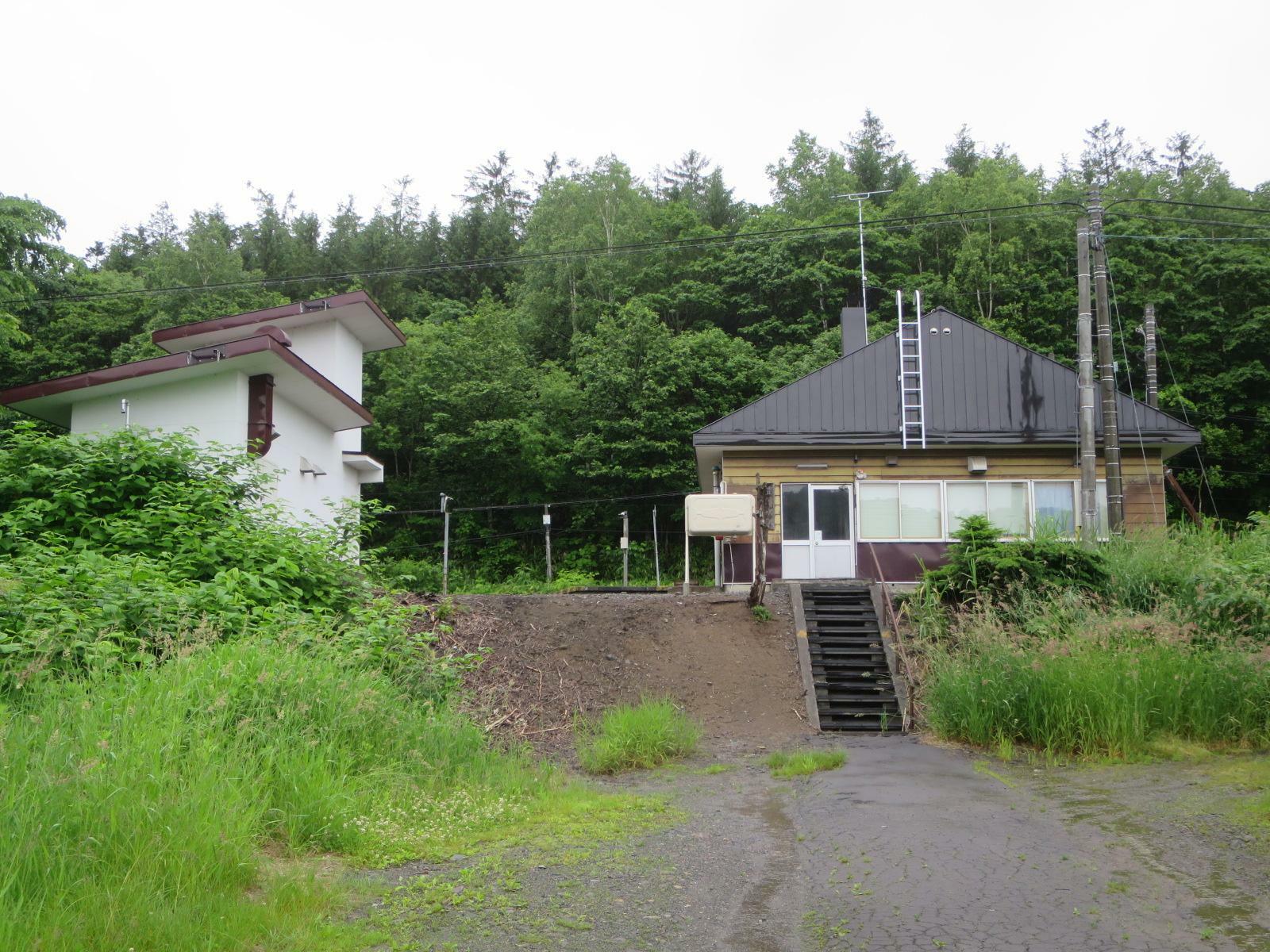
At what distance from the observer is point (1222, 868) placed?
560 cm

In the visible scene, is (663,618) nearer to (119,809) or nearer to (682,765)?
(682,765)

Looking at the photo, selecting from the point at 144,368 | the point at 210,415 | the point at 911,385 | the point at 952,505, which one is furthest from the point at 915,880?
the point at 911,385

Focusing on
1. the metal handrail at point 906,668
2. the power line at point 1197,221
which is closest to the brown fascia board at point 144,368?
the metal handrail at point 906,668

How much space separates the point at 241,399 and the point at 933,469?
43.7ft

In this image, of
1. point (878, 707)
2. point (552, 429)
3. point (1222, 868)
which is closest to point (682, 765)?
point (878, 707)

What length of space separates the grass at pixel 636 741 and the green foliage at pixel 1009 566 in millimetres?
4829

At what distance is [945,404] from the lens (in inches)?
855

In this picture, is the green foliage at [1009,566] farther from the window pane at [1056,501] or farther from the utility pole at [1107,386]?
the window pane at [1056,501]

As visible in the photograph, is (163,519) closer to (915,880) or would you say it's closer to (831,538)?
(915,880)

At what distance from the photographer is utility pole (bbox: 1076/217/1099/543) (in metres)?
18.2

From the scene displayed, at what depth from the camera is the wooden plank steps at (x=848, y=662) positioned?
1362 cm

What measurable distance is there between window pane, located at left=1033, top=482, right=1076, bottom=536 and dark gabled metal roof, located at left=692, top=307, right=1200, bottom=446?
0.97 m

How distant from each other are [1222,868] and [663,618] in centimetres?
1101

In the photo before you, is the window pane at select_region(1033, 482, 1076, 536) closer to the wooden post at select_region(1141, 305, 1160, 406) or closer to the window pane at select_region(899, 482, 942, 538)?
the window pane at select_region(899, 482, 942, 538)
